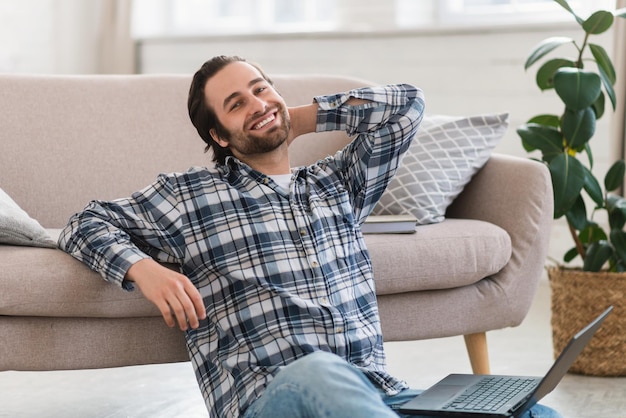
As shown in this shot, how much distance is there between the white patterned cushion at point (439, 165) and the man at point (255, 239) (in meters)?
0.59

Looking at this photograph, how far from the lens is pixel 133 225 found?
1738mm

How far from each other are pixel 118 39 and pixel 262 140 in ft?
12.4

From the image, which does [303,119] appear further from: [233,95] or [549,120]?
[549,120]

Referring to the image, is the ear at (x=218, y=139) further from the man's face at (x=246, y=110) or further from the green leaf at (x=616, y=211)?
the green leaf at (x=616, y=211)

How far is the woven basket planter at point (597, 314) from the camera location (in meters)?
2.67

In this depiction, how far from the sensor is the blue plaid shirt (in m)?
1.64

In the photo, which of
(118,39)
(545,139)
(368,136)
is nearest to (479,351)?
(545,139)

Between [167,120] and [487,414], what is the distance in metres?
1.56

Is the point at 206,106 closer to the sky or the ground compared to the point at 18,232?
closer to the sky

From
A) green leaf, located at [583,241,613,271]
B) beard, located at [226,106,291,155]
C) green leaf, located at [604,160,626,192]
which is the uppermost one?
beard, located at [226,106,291,155]

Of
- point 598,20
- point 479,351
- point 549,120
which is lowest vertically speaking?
point 479,351

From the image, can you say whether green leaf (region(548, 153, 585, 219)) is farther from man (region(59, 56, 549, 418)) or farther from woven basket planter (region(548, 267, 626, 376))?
man (region(59, 56, 549, 418))

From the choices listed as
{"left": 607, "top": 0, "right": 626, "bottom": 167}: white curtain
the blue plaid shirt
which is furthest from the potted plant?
the blue plaid shirt

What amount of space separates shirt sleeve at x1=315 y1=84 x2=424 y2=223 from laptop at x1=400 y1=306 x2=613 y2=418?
0.43 metres
